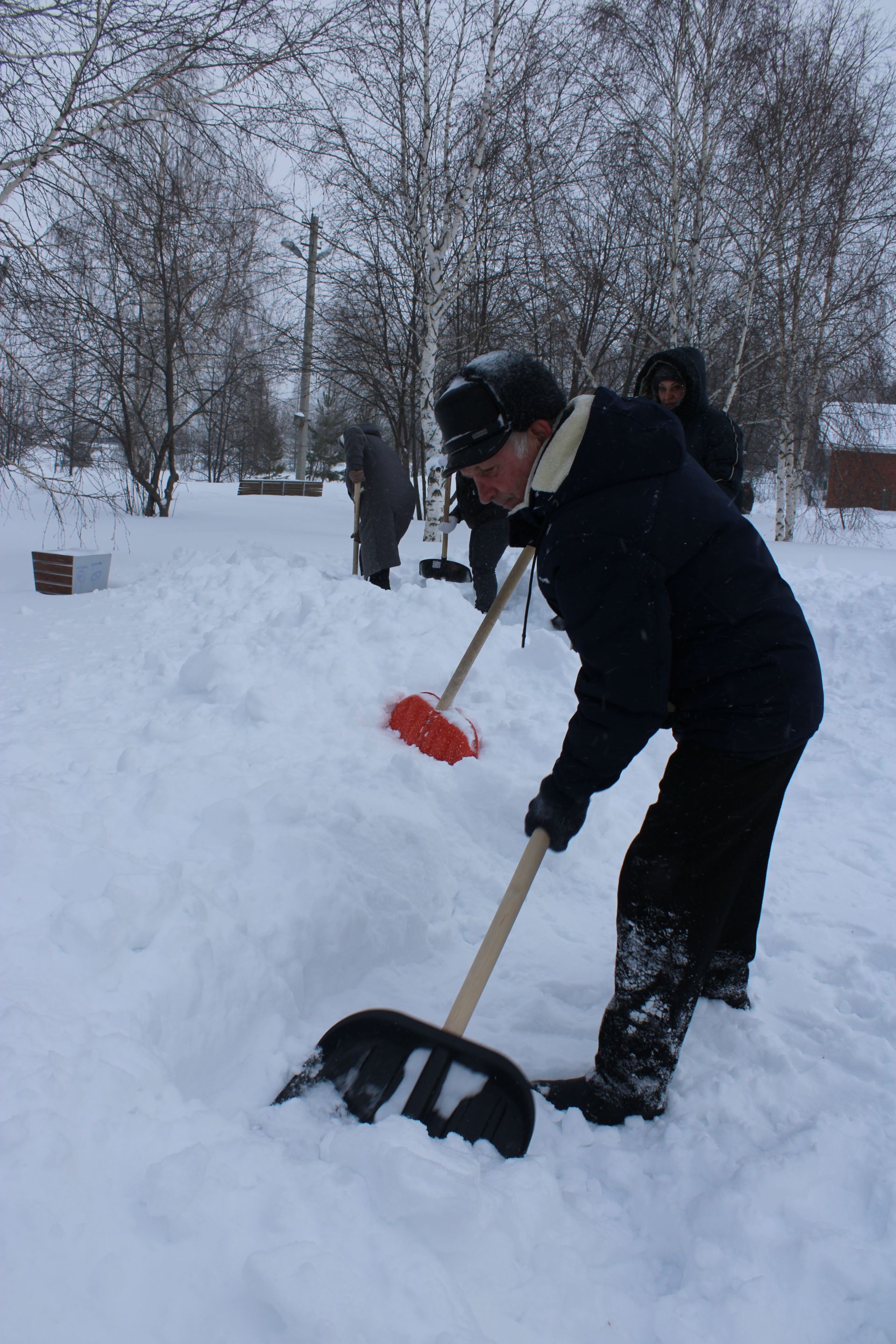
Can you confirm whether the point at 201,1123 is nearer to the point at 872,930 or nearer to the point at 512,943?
the point at 512,943

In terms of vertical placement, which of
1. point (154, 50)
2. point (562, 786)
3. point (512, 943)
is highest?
point (154, 50)

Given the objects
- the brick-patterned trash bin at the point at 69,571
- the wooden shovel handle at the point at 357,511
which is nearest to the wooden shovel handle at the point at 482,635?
the wooden shovel handle at the point at 357,511

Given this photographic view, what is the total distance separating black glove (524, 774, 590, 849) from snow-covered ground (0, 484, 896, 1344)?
618mm

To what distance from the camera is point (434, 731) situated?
3.22 m

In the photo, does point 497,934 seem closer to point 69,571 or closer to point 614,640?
point 614,640

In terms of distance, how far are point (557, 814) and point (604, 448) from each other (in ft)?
2.51

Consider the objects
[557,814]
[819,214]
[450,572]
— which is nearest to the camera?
[557,814]

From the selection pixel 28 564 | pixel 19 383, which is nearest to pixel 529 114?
pixel 19 383

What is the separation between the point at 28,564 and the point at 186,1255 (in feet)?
24.8

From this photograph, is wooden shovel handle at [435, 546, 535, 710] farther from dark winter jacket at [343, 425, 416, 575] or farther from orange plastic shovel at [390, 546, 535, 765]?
dark winter jacket at [343, 425, 416, 575]

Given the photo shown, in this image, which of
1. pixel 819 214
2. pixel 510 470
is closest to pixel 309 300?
pixel 819 214

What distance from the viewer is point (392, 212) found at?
9703 millimetres

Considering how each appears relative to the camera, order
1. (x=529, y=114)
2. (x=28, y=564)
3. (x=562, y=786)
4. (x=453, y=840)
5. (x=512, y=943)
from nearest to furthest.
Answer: (x=562, y=786)
(x=512, y=943)
(x=453, y=840)
(x=28, y=564)
(x=529, y=114)

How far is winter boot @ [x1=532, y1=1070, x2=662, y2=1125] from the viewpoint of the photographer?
64.2 inches
